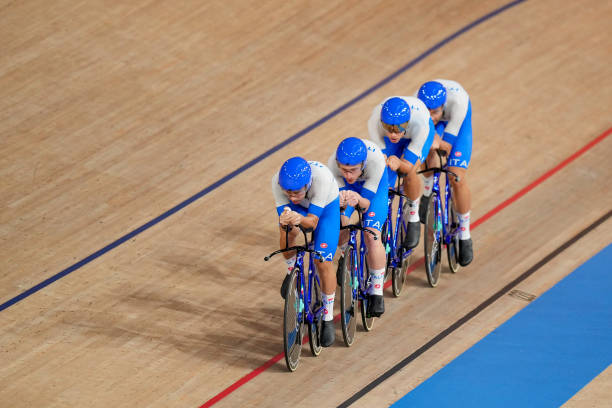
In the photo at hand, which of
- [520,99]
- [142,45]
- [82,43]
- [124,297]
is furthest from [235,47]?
[124,297]

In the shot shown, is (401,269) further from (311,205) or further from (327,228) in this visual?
(311,205)

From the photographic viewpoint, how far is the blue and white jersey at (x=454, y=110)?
575 centimetres

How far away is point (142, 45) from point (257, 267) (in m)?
2.91

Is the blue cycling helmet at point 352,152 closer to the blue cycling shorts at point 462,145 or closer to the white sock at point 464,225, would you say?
the blue cycling shorts at point 462,145

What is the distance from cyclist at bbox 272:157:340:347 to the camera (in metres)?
4.64

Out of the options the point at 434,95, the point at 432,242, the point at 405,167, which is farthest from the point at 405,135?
the point at 432,242

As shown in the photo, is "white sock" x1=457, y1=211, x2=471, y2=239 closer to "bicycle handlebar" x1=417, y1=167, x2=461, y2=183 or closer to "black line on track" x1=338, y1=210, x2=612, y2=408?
"bicycle handlebar" x1=417, y1=167, x2=461, y2=183

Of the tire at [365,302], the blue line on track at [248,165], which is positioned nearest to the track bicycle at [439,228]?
the tire at [365,302]

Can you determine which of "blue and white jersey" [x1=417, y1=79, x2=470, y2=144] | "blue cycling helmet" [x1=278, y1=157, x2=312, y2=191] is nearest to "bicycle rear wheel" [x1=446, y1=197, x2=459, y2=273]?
"blue and white jersey" [x1=417, y1=79, x2=470, y2=144]

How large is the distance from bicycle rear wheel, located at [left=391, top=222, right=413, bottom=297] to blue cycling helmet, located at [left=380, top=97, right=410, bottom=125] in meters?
0.83

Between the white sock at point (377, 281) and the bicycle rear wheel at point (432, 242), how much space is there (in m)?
0.53

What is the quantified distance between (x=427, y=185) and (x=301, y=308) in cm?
136

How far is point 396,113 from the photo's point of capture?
5.22 meters

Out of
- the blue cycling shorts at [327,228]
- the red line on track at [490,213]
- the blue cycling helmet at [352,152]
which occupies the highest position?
the blue cycling helmet at [352,152]
